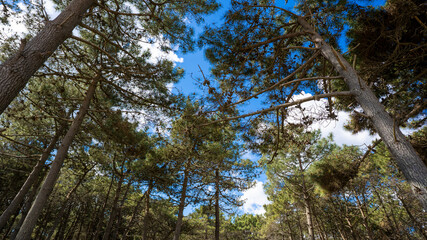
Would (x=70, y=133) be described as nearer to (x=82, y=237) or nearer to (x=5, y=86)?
(x=5, y=86)

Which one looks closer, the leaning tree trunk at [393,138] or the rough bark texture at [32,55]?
the leaning tree trunk at [393,138]

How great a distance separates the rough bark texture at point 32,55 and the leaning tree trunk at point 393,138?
479cm

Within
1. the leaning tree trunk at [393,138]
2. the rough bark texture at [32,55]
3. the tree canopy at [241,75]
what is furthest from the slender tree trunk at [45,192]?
the leaning tree trunk at [393,138]

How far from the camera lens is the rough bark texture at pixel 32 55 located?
239cm

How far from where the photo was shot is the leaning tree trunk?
206cm

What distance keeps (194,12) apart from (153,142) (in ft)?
18.1

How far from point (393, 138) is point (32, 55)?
5.11m

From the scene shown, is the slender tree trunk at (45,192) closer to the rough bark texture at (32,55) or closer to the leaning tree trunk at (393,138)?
the rough bark texture at (32,55)

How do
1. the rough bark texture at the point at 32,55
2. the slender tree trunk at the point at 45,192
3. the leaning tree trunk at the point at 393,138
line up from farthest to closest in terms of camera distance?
the slender tree trunk at the point at 45,192 → the rough bark texture at the point at 32,55 → the leaning tree trunk at the point at 393,138

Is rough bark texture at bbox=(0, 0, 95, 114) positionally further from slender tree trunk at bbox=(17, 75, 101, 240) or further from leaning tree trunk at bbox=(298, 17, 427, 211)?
leaning tree trunk at bbox=(298, 17, 427, 211)

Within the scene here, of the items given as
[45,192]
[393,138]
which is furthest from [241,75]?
[45,192]

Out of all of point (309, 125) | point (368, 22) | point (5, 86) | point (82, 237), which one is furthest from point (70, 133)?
point (82, 237)

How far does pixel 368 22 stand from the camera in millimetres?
4070

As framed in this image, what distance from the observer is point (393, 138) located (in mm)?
2352
